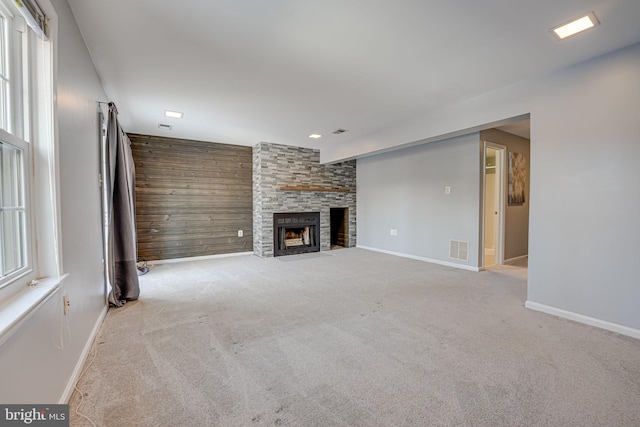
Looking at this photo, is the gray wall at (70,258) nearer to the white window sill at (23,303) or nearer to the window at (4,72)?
the white window sill at (23,303)

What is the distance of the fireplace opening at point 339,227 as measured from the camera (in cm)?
668

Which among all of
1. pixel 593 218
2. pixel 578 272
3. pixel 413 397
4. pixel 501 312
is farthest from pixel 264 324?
pixel 593 218

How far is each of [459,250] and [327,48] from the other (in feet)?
12.2

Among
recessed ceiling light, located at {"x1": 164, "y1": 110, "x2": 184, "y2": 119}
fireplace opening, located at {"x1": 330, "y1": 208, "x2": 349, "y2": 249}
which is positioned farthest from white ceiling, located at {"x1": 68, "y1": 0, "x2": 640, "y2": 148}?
fireplace opening, located at {"x1": 330, "y1": 208, "x2": 349, "y2": 249}

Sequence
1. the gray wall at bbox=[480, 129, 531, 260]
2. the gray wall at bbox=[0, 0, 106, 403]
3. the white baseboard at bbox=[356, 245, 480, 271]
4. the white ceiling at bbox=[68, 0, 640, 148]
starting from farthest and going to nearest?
the gray wall at bbox=[480, 129, 531, 260] → the white baseboard at bbox=[356, 245, 480, 271] → the white ceiling at bbox=[68, 0, 640, 148] → the gray wall at bbox=[0, 0, 106, 403]

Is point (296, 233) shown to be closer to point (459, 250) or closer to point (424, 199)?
point (424, 199)

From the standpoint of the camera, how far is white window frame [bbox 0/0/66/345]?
1.32 m

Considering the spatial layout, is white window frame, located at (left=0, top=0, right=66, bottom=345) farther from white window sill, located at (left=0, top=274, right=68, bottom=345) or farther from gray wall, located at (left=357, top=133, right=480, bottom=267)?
gray wall, located at (left=357, top=133, right=480, bottom=267)

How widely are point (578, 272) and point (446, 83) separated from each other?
Answer: 2.18 meters

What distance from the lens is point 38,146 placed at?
1406 millimetres

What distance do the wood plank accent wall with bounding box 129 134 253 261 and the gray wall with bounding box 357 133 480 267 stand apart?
2.73 metres

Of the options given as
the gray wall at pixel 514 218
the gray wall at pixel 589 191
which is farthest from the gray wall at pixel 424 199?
the gray wall at pixel 589 191

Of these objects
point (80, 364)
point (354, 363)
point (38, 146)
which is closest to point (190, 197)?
point (80, 364)

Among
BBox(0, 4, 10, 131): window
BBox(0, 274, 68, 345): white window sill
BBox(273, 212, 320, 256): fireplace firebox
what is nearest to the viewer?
BBox(0, 274, 68, 345): white window sill
